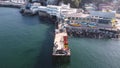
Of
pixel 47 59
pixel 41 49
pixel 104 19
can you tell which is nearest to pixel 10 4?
pixel 104 19

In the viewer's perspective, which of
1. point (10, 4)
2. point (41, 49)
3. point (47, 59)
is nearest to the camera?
point (47, 59)

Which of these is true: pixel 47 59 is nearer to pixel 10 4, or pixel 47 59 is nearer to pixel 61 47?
pixel 61 47

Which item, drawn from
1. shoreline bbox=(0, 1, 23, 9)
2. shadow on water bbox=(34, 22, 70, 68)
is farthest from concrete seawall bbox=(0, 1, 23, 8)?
shadow on water bbox=(34, 22, 70, 68)

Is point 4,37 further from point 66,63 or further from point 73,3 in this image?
point 73,3

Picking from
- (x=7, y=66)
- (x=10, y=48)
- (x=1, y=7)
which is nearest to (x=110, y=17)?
(x=10, y=48)

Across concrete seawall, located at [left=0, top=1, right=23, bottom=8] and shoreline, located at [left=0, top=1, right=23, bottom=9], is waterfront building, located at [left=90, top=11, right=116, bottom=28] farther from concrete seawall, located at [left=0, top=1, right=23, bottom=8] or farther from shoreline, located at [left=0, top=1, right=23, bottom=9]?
concrete seawall, located at [left=0, top=1, right=23, bottom=8]

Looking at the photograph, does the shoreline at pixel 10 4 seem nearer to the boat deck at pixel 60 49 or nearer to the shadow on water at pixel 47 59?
the shadow on water at pixel 47 59

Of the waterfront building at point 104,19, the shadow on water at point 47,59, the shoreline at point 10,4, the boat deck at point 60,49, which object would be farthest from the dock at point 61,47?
the shoreline at point 10,4

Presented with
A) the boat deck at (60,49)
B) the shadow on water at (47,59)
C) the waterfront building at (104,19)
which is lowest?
the shadow on water at (47,59)
